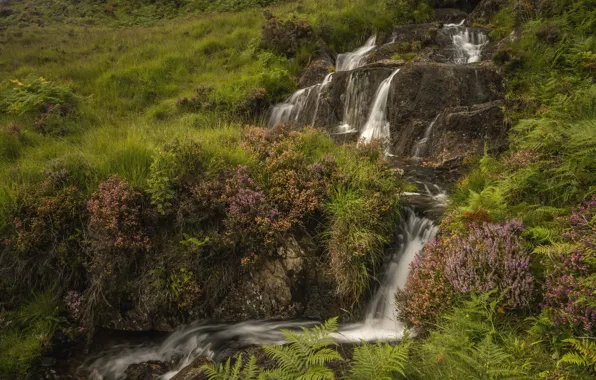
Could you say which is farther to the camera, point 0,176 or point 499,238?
point 0,176

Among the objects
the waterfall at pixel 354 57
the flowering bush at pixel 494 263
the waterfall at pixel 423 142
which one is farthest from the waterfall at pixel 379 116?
the flowering bush at pixel 494 263

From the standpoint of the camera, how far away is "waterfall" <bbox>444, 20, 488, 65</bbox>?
42.1 feet

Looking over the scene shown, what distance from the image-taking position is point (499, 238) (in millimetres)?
4258

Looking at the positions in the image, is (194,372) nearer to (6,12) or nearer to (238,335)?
(238,335)

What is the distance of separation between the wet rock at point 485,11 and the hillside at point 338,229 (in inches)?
163

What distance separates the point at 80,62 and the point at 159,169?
520 inches

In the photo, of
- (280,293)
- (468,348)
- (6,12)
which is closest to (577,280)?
(468,348)

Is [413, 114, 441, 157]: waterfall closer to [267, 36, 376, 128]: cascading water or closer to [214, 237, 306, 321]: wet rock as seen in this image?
[267, 36, 376, 128]: cascading water

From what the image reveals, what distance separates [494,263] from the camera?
161 inches

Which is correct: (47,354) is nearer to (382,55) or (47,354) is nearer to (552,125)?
(552,125)

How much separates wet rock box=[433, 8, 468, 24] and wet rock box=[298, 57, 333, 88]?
6.22m

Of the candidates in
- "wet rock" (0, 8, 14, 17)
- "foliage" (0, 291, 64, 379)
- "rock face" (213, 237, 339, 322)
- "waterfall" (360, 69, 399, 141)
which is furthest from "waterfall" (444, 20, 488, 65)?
"wet rock" (0, 8, 14, 17)

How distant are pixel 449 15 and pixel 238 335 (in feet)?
56.4

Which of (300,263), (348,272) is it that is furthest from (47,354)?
(348,272)
